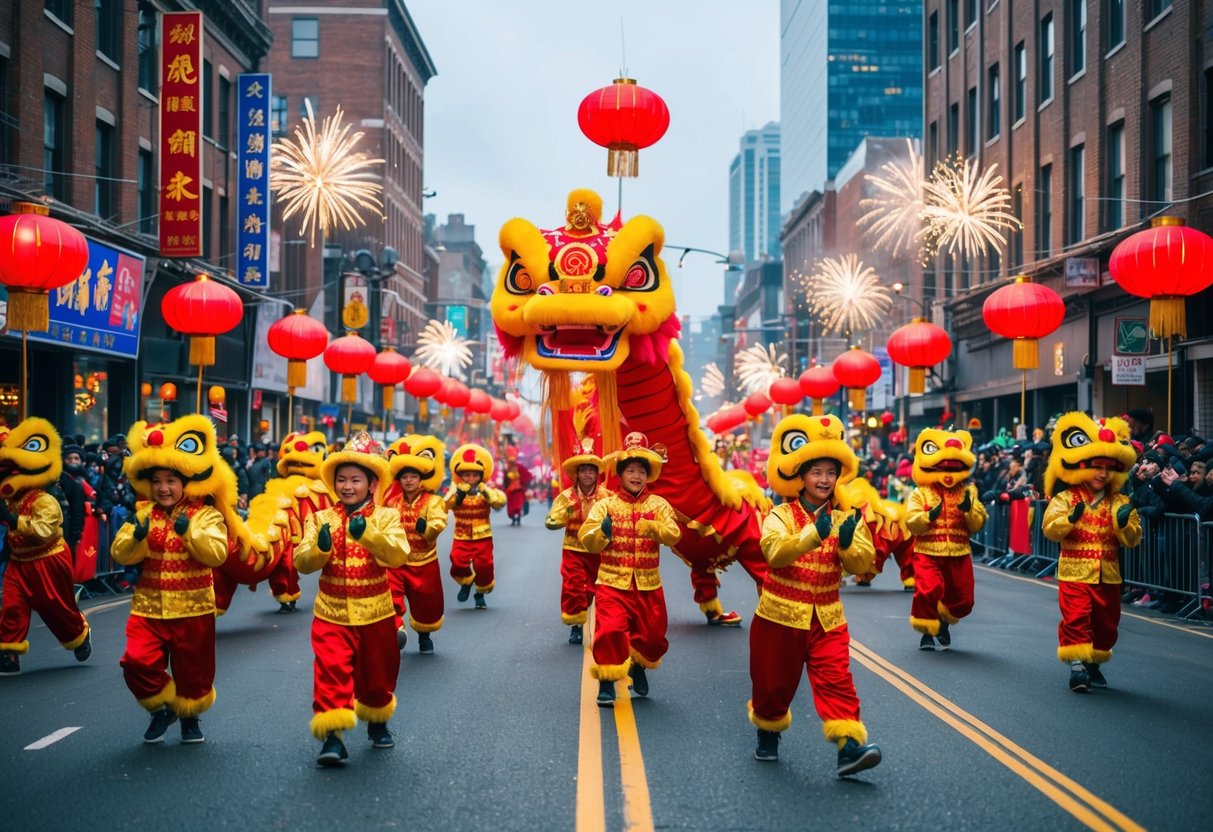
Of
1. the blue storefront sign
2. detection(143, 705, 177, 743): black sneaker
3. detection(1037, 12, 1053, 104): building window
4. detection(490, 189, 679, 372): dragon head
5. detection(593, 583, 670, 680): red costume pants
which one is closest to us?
detection(143, 705, 177, 743): black sneaker

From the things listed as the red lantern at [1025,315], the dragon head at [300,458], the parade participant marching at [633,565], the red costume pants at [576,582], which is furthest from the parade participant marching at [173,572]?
the red lantern at [1025,315]

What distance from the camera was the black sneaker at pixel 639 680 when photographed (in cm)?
890

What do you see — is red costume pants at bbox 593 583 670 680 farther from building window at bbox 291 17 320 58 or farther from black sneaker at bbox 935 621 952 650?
building window at bbox 291 17 320 58

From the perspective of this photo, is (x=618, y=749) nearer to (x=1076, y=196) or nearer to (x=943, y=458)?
(x=943, y=458)

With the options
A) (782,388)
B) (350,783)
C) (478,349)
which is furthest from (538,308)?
(478,349)

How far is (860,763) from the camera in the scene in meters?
6.39

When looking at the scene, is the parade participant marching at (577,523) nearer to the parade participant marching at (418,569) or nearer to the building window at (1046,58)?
the parade participant marching at (418,569)

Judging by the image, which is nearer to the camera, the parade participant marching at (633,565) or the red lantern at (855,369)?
the parade participant marching at (633,565)

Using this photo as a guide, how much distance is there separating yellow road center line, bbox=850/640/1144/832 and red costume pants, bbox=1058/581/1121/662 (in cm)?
113

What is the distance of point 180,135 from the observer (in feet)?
74.8

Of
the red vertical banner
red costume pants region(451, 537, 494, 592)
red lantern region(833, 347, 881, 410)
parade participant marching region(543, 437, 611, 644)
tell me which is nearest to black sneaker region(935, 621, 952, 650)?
parade participant marching region(543, 437, 611, 644)

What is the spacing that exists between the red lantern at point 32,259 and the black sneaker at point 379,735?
7.17 metres

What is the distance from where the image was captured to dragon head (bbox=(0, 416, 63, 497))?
9.70 meters

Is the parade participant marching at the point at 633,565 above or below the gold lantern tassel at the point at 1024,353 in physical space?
below
